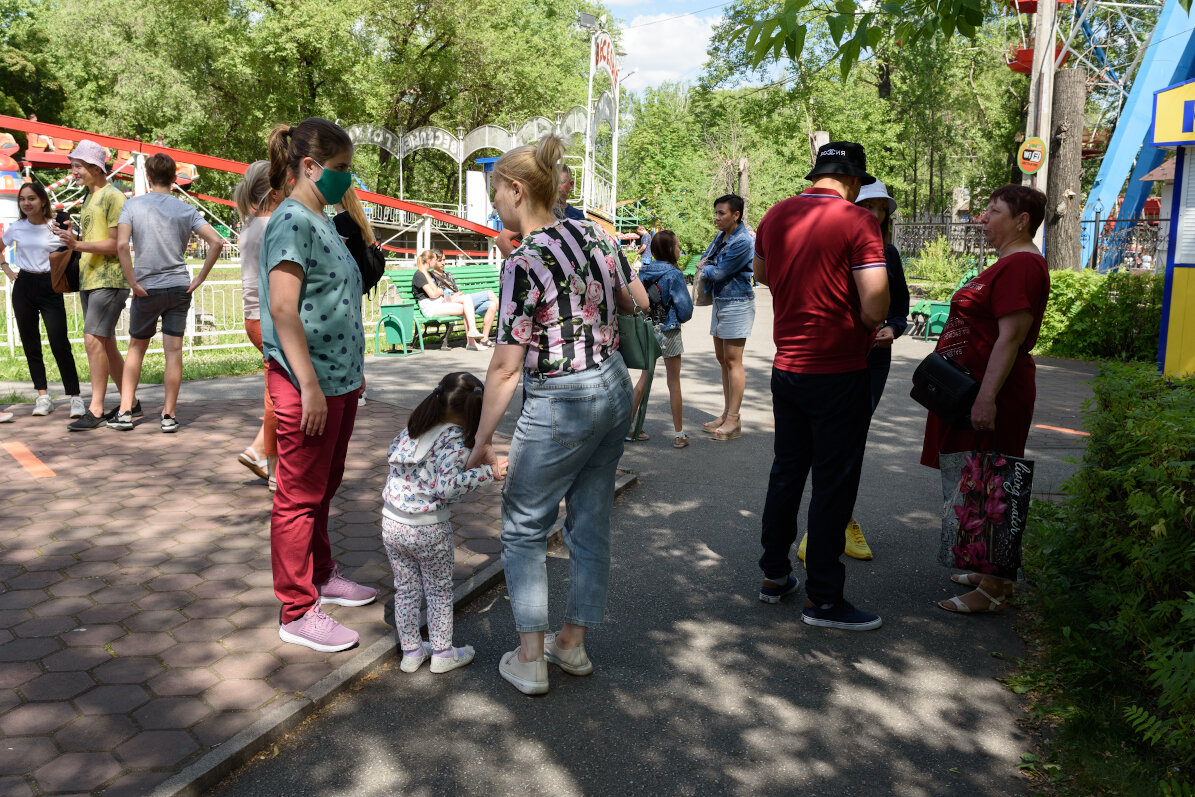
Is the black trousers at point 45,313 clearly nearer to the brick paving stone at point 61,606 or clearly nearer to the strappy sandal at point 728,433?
the brick paving stone at point 61,606

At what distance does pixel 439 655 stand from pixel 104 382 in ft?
16.0

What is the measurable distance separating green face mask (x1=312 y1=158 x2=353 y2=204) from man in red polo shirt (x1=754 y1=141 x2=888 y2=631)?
181 cm

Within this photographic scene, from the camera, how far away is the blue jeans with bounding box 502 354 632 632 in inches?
125

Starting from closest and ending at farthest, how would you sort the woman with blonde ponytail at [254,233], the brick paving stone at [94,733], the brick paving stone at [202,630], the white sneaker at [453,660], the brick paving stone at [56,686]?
the brick paving stone at [94,733], the brick paving stone at [56,686], the white sneaker at [453,660], the brick paving stone at [202,630], the woman with blonde ponytail at [254,233]

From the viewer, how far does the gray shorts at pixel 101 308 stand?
6.95m

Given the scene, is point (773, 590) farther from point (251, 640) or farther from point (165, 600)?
point (165, 600)

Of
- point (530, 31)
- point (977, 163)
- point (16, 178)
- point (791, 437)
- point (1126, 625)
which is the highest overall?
point (530, 31)

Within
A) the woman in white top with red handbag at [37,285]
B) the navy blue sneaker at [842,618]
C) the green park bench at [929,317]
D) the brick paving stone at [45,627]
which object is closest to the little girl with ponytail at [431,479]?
the brick paving stone at [45,627]

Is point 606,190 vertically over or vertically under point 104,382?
over

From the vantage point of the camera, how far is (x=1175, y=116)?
9.27 meters

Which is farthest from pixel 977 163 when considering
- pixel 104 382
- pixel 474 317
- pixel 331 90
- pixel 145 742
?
pixel 145 742

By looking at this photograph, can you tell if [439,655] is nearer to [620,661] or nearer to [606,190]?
[620,661]

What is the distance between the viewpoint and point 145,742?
2977 mm

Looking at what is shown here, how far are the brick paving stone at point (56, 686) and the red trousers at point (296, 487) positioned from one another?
Result: 726 millimetres
